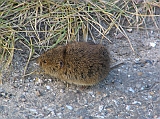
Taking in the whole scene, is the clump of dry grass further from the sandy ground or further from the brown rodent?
the brown rodent

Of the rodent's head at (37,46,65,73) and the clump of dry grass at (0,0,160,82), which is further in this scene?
the clump of dry grass at (0,0,160,82)

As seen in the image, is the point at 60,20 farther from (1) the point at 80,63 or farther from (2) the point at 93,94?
(2) the point at 93,94

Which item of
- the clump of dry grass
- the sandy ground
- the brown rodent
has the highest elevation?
the clump of dry grass

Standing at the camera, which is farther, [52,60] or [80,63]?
[52,60]

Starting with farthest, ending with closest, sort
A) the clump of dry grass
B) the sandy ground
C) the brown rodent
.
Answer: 1. the clump of dry grass
2. the brown rodent
3. the sandy ground

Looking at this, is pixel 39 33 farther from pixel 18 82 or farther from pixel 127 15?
pixel 127 15

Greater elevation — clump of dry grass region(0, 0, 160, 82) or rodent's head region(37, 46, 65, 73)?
clump of dry grass region(0, 0, 160, 82)

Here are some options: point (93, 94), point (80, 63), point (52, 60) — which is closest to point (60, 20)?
point (52, 60)

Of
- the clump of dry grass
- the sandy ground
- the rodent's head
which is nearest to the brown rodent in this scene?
the rodent's head
